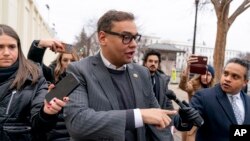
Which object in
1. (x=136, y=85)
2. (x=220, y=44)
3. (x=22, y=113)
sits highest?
(x=220, y=44)

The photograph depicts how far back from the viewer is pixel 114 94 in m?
2.13

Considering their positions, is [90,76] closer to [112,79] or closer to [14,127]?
[112,79]

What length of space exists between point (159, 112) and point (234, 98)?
1.78 metres

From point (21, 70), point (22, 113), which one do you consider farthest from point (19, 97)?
point (21, 70)

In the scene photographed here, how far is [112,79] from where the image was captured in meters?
2.21

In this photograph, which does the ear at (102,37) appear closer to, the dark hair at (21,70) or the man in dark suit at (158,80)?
the dark hair at (21,70)

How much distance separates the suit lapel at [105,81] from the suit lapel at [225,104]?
1.54m

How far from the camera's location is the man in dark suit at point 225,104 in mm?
3248

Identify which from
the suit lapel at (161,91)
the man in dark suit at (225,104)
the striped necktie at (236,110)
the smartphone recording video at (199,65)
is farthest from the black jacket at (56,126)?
the smartphone recording video at (199,65)

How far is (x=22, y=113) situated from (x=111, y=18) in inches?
36.4

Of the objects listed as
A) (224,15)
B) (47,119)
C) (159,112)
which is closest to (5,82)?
(47,119)

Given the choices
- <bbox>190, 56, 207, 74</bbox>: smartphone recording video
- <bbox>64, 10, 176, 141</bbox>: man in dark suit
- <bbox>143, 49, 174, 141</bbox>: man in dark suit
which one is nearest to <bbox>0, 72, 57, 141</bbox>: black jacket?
<bbox>64, 10, 176, 141</bbox>: man in dark suit

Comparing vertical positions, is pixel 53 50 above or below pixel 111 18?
below

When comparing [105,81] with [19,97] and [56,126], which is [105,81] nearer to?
[19,97]
